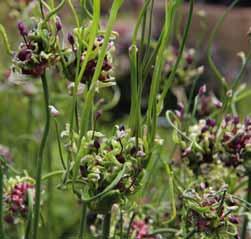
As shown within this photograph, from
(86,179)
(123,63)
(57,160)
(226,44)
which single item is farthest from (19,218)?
(226,44)

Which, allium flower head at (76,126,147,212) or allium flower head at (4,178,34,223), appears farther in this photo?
allium flower head at (4,178,34,223)

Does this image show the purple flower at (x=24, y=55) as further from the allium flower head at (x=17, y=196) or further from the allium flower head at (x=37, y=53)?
the allium flower head at (x=17, y=196)

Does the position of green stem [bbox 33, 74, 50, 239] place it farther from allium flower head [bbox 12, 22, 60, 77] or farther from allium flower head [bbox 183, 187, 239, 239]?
allium flower head [bbox 183, 187, 239, 239]

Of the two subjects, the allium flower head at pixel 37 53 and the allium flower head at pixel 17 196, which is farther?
the allium flower head at pixel 17 196

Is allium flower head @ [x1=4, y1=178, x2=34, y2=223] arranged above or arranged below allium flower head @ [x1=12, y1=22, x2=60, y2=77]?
below

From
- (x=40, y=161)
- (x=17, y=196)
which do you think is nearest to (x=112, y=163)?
(x=40, y=161)

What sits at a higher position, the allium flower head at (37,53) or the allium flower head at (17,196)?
the allium flower head at (37,53)

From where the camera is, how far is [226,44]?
3670 millimetres

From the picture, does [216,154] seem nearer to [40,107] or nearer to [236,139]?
[236,139]

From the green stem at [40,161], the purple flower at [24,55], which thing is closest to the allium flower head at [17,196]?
the green stem at [40,161]

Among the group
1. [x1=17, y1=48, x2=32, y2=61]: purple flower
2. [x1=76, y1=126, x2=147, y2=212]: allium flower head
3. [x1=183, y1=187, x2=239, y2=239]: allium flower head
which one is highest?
[x1=17, y1=48, x2=32, y2=61]: purple flower

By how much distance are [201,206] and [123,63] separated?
2572 millimetres

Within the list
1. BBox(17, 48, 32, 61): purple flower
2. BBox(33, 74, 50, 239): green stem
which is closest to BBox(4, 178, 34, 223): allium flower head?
BBox(33, 74, 50, 239): green stem

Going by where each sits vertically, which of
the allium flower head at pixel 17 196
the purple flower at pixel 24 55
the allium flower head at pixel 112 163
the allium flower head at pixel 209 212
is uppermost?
the purple flower at pixel 24 55
